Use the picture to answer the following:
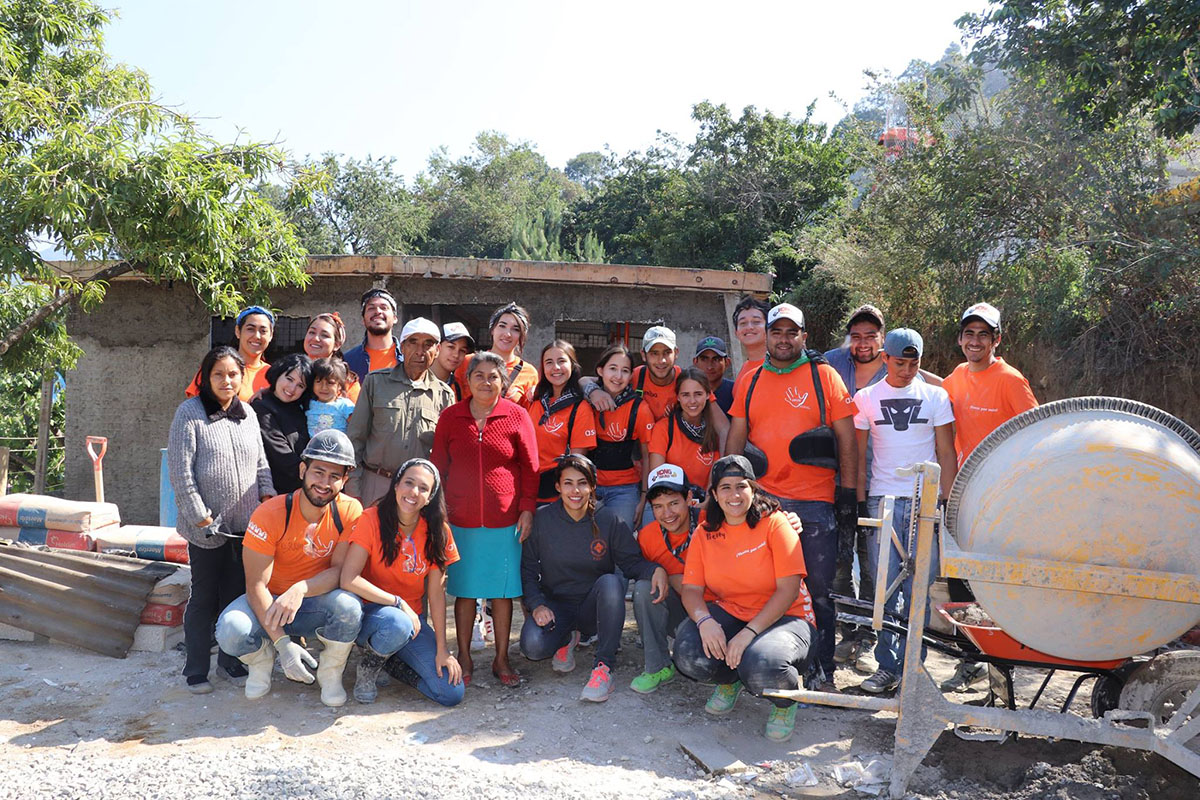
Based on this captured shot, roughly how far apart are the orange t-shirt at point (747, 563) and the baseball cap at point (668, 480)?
30 cm

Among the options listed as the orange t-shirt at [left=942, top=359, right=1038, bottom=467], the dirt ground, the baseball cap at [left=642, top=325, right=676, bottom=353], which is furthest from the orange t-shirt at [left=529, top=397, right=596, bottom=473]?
the orange t-shirt at [left=942, top=359, right=1038, bottom=467]

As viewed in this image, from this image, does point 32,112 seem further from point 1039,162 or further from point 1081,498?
point 1039,162

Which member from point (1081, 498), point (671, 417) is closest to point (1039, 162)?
point (671, 417)

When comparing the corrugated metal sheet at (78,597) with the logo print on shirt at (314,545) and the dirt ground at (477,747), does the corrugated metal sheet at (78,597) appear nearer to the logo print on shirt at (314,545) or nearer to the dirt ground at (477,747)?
the dirt ground at (477,747)

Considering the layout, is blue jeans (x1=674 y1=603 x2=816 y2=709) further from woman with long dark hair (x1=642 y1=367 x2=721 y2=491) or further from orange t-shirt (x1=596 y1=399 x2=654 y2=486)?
orange t-shirt (x1=596 y1=399 x2=654 y2=486)

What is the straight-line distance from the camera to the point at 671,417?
518 centimetres

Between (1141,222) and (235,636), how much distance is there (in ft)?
27.5

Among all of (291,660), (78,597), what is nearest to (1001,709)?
(291,660)

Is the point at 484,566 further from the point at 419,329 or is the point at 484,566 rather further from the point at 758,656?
the point at 758,656

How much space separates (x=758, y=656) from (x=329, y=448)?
2.31 m

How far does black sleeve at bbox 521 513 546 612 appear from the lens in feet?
16.1

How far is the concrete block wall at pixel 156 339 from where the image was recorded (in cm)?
959

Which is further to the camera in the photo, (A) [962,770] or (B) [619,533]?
(B) [619,533]

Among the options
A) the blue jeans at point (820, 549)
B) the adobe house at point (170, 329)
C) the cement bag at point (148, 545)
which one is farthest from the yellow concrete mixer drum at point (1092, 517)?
the adobe house at point (170, 329)
